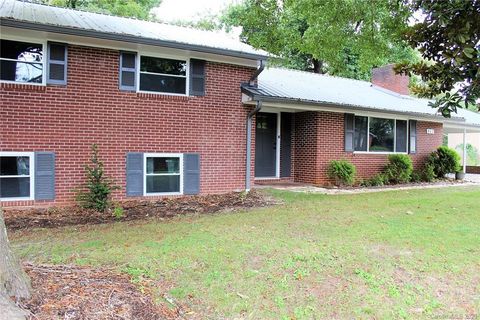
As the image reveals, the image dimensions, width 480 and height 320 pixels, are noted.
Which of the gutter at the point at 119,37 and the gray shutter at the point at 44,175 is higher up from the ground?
the gutter at the point at 119,37

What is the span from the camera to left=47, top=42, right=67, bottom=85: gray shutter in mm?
8141

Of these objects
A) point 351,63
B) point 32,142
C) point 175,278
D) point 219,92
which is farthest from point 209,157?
point 351,63

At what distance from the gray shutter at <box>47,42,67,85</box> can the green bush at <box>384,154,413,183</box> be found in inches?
404

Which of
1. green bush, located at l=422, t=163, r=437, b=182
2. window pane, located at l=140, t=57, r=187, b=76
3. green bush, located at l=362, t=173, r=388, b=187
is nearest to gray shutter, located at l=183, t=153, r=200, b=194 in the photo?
window pane, located at l=140, t=57, r=187, b=76

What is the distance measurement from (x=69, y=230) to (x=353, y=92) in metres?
12.0

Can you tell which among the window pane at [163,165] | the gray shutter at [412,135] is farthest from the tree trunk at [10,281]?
the gray shutter at [412,135]

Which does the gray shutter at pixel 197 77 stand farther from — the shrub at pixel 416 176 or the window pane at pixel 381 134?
the shrub at pixel 416 176

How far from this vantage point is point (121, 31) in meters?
8.65

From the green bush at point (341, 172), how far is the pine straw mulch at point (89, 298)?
9.14m

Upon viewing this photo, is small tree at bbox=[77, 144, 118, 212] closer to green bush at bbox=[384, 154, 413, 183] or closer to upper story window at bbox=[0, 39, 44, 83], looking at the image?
upper story window at bbox=[0, 39, 44, 83]

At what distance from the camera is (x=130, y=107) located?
29.5 feet

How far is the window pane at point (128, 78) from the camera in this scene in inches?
351

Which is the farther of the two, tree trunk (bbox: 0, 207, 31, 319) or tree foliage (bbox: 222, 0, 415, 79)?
tree foliage (bbox: 222, 0, 415, 79)

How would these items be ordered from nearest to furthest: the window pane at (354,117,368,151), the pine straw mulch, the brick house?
1. the pine straw mulch
2. the brick house
3. the window pane at (354,117,368,151)
